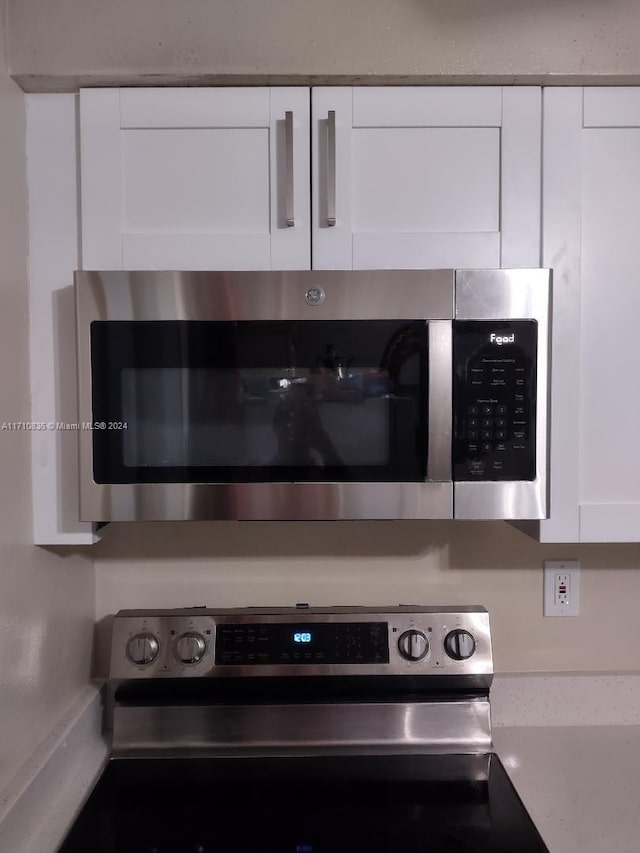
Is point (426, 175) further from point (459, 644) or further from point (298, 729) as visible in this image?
point (298, 729)

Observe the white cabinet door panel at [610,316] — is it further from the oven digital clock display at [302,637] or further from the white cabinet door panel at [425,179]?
the oven digital clock display at [302,637]

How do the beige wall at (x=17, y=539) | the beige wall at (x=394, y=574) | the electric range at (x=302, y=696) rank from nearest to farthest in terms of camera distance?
Answer: 1. the beige wall at (x=17, y=539)
2. the electric range at (x=302, y=696)
3. the beige wall at (x=394, y=574)

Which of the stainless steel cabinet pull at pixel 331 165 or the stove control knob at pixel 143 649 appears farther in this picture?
the stove control knob at pixel 143 649

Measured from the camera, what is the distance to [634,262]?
1112mm

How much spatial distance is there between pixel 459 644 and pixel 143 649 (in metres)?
0.60

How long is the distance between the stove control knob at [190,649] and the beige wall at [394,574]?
162mm

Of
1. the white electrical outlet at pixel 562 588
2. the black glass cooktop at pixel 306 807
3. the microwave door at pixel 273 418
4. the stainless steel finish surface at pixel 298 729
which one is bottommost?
the black glass cooktop at pixel 306 807

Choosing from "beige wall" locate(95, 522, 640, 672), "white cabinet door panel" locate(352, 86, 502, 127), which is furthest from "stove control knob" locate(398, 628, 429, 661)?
"white cabinet door panel" locate(352, 86, 502, 127)

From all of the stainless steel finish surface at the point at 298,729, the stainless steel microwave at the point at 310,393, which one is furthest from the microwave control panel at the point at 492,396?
the stainless steel finish surface at the point at 298,729

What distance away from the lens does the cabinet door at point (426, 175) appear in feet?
3.57

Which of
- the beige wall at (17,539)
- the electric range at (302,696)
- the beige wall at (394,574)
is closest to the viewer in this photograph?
the beige wall at (17,539)

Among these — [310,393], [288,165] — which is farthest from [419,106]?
[310,393]

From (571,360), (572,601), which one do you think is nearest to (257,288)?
(571,360)

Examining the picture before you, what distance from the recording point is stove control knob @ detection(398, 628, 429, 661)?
1.27 meters
